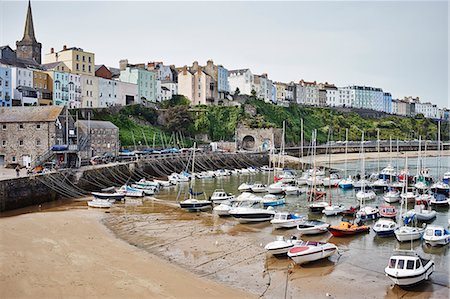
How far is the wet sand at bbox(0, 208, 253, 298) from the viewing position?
48.8ft

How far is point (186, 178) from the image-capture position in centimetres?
4738

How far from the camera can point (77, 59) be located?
69.8 meters

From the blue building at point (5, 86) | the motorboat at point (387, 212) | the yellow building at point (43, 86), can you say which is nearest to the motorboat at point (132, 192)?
the motorboat at point (387, 212)

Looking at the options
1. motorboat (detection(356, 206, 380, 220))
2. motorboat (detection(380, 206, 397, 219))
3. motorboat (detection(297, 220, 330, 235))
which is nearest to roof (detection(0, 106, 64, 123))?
motorboat (detection(297, 220, 330, 235))

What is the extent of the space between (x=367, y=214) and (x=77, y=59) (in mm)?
55515

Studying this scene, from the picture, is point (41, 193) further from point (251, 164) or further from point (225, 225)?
point (251, 164)

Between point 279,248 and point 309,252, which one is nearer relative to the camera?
point 309,252

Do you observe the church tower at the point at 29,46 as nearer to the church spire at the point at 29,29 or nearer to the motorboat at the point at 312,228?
the church spire at the point at 29,29

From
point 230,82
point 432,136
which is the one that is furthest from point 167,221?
point 432,136

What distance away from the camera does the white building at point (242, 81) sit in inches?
4028

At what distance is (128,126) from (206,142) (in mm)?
14831

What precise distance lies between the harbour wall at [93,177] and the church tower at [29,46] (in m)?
37.0

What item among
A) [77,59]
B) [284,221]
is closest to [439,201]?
[284,221]

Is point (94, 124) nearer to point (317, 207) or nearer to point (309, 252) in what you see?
point (317, 207)
